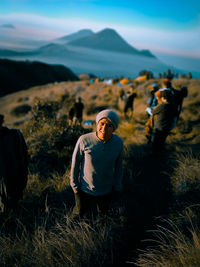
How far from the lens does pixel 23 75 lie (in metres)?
82.9

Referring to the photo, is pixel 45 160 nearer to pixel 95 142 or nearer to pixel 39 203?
pixel 39 203

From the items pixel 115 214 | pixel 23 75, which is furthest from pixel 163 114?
pixel 23 75

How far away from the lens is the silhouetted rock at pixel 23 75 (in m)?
68.8

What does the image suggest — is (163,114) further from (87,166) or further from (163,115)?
(87,166)

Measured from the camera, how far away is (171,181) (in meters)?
3.15

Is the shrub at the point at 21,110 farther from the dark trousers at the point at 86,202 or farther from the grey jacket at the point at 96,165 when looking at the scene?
the grey jacket at the point at 96,165

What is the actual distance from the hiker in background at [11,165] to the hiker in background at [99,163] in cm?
83

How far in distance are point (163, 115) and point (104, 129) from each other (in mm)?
2045

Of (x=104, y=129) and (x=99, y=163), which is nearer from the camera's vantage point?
(x=104, y=129)

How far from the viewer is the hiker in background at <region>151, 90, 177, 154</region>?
3256 millimetres

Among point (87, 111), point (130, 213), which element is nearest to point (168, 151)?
point (130, 213)

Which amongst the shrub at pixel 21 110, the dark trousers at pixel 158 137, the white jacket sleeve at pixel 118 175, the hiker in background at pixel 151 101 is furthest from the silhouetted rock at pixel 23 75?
the white jacket sleeve at pixel 118 175

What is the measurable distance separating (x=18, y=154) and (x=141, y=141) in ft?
11.4

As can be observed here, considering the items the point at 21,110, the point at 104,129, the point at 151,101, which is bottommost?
the point at 21,110
